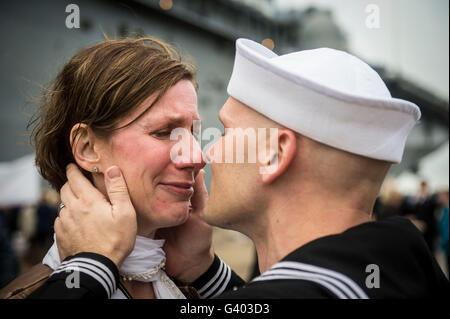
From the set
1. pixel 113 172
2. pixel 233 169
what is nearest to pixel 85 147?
pixel 113 172

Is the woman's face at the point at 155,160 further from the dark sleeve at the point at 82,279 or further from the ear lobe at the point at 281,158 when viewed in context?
the ear lobe at the point at 281,158

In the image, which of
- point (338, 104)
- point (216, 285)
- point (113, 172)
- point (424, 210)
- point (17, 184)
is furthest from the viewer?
point (17, 184)

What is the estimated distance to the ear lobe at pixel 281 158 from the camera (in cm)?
146

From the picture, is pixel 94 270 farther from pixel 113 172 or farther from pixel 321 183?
pixel 321 183

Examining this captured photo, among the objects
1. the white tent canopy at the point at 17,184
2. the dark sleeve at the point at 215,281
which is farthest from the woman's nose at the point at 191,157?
the white tent canopy at the point at 17,184

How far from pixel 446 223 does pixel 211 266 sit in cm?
264

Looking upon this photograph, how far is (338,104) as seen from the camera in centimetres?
139

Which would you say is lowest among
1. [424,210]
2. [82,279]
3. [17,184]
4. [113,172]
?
[17,184]

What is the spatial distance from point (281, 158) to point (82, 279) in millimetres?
894

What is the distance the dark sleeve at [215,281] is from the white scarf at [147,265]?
220 millimetres

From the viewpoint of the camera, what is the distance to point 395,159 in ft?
4.79
